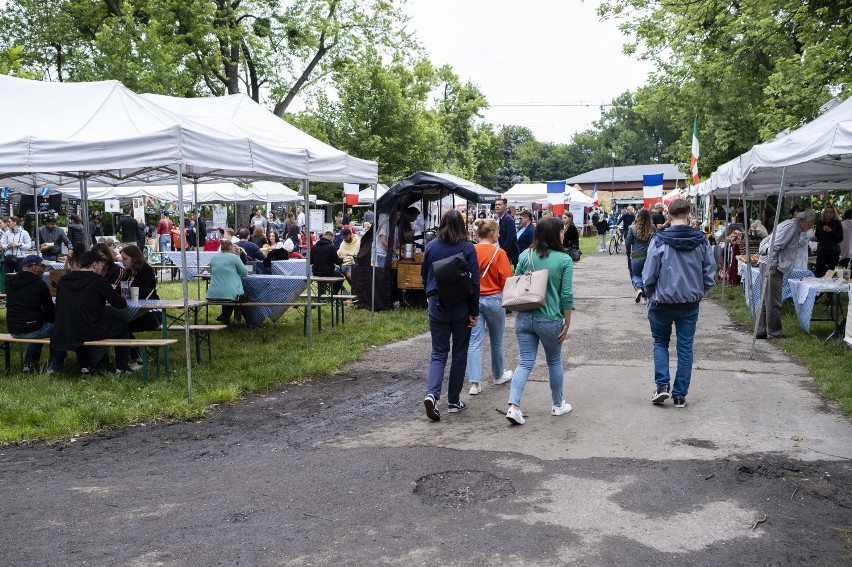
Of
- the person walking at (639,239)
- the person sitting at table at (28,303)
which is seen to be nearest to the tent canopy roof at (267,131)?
the person sitting at table at (28,303)

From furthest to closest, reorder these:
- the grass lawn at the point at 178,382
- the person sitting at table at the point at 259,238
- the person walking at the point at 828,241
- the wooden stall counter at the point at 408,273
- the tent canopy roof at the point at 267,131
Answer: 1. the person sitting at table at the point at 259,238
2. the person walking at the point at 828,241
3. the wooden stall counter at the point at 408,273
4. the tent canopy roof at the point at 267,131
5. the grass lawn at the point at 178,382

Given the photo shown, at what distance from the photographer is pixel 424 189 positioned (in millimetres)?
14578

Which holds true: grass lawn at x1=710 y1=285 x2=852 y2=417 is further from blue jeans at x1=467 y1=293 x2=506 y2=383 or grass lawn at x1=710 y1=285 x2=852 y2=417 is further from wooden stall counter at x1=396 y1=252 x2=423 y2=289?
wooden stall counter at x1=396 y1=252 x2=423 y2=289

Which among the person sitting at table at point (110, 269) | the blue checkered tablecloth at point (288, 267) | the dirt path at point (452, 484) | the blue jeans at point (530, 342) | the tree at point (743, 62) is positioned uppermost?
the tree at point (743, 62)

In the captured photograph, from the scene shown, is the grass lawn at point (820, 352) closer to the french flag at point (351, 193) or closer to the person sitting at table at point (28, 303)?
the person sitting at table at point (28, 303)

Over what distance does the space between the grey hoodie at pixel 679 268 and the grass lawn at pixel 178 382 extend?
158 inches

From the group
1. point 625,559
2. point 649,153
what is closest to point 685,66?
point 625,559

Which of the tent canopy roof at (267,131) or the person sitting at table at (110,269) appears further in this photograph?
the tent canopy roof at (267,131)

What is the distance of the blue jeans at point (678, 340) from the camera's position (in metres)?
7.16

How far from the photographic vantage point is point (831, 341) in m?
10.5

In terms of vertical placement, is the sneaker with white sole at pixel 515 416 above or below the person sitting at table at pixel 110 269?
below

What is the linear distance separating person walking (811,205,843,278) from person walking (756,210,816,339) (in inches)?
182

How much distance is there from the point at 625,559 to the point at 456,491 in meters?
1.37

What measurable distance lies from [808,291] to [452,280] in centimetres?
609
